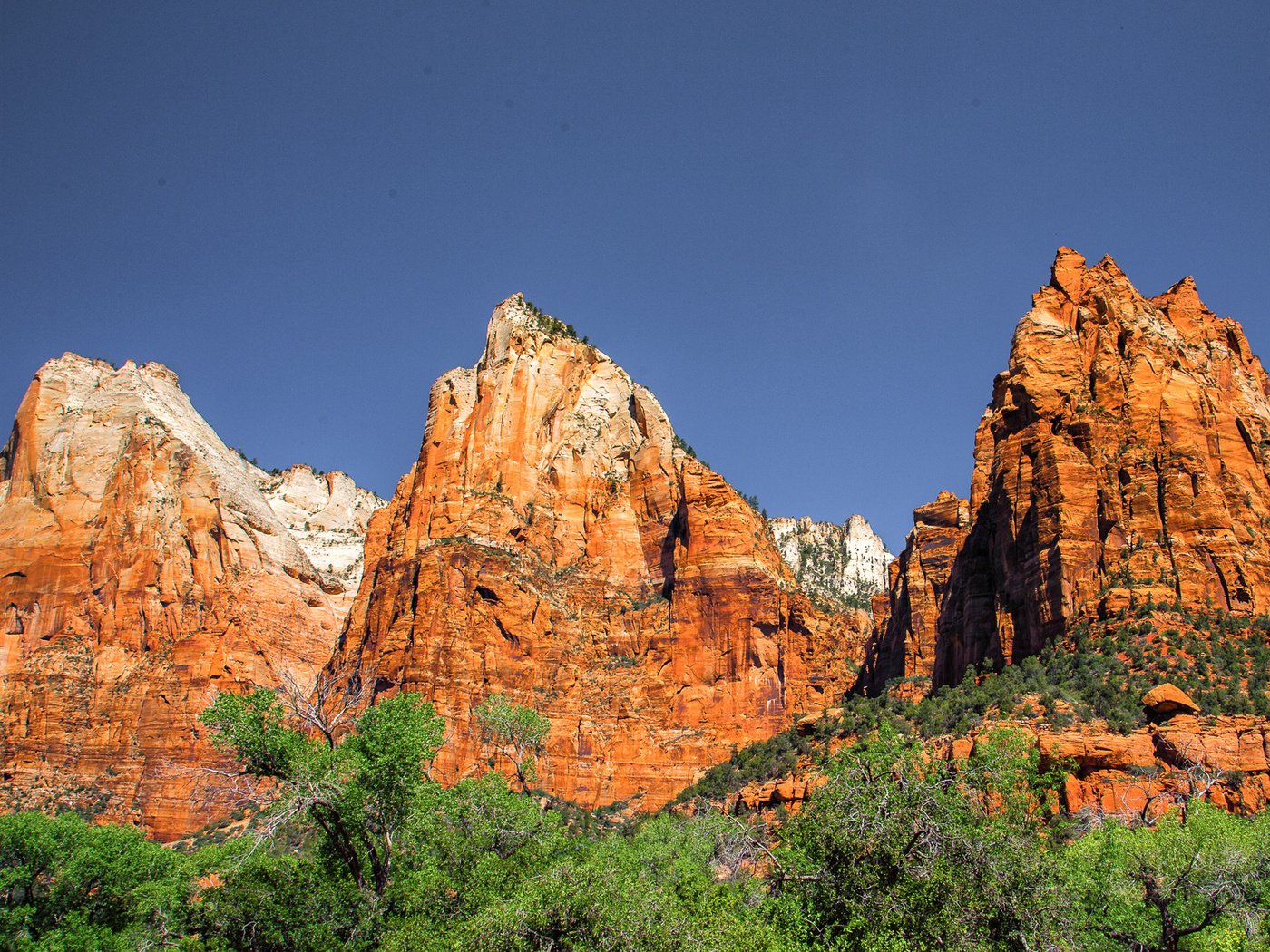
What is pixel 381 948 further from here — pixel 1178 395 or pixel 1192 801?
pixel 1178 395

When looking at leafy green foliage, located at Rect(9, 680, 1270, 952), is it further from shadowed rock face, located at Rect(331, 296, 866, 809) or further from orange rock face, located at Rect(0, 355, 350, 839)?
orange rock face, located at Rect(0, 355, 350, 839)

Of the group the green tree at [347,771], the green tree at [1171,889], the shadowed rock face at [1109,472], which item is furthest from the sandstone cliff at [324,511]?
the green tree at [1171,889]

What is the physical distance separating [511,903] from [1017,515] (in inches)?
1886

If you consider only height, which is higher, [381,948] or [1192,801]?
[1192,801]

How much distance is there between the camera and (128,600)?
10538 centimetres

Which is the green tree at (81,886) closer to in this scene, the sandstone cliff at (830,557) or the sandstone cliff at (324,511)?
the sandstone cliff at (324,511)

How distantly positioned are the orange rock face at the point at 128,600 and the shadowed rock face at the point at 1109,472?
177 feet

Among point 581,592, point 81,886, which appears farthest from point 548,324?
point 81,886

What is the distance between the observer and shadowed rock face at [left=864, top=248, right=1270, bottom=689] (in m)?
57.8

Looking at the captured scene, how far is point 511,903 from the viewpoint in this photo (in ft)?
80.3

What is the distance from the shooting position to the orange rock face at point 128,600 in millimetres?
93938

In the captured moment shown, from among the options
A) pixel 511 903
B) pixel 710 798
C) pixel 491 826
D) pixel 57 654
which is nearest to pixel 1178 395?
pixel 710 798

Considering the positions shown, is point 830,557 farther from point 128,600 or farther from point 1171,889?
point 1171,889

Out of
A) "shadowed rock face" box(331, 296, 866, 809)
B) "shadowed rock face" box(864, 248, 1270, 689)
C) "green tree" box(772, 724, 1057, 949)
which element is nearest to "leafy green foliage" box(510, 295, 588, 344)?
"shadowed rock face" box(331, 296, 866, 809)
